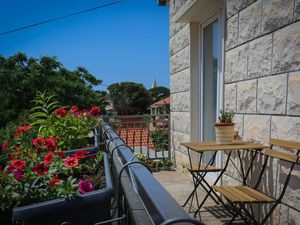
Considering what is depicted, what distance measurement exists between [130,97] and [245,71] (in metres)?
34.9

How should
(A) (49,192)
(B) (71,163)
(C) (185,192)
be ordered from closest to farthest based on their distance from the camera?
(A) (49,192), (B) (71,163), (C) (185,192)

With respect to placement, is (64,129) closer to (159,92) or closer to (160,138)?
(160,138)

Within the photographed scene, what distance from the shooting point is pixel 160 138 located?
5.77 meters

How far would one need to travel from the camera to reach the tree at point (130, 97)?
119 ft

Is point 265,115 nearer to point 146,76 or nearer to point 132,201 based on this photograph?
point 132,201

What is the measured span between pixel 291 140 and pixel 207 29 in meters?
2.32

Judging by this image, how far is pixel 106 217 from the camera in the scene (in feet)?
2.88

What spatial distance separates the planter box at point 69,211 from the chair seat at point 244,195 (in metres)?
1.37

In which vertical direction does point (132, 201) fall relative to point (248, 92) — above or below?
below

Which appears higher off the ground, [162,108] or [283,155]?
[162,108]

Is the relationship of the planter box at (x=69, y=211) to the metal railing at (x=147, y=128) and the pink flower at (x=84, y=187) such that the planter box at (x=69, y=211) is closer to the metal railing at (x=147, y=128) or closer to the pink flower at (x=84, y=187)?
the pink flower at (x=84, y=187)

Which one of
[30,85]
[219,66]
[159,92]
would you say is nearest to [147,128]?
[219,66]

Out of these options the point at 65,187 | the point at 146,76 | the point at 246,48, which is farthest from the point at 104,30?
the point at 146,76

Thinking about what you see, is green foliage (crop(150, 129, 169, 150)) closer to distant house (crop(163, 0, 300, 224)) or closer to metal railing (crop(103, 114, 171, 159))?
metal railing (crop(103, 114, 171, 159))
